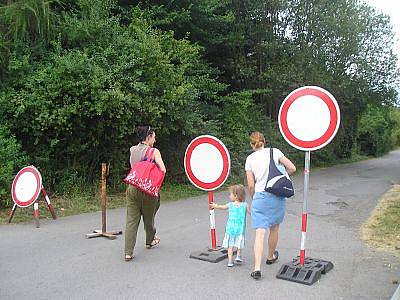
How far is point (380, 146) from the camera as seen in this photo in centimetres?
4666

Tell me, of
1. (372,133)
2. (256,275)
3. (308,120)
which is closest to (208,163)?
(308,120)

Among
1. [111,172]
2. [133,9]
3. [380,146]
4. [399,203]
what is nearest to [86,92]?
[111,172]

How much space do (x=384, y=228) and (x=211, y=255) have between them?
13.0ft

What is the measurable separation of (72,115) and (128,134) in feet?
5.72

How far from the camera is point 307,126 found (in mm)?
5270

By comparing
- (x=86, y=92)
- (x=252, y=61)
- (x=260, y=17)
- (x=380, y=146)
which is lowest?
(x=380, y=146)

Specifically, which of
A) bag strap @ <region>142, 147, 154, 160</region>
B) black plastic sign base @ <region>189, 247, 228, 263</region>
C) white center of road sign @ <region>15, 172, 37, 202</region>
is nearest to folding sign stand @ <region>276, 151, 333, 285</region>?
black plastic sign base @ <region>189, 247, 228, 263</region>

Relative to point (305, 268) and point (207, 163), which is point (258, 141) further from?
point (305, 268)

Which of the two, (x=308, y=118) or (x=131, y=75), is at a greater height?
(x=131, y=75)

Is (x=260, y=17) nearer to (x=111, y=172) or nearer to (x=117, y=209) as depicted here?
(x=111, y=172)

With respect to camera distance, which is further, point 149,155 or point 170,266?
point 149,155

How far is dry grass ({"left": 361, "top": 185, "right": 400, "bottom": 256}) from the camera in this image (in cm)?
691

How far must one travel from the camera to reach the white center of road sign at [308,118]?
5.19 metres

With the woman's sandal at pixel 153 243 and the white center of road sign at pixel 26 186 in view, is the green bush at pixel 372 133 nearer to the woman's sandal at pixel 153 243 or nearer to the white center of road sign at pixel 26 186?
the white center of road sign at pixel 26 186
